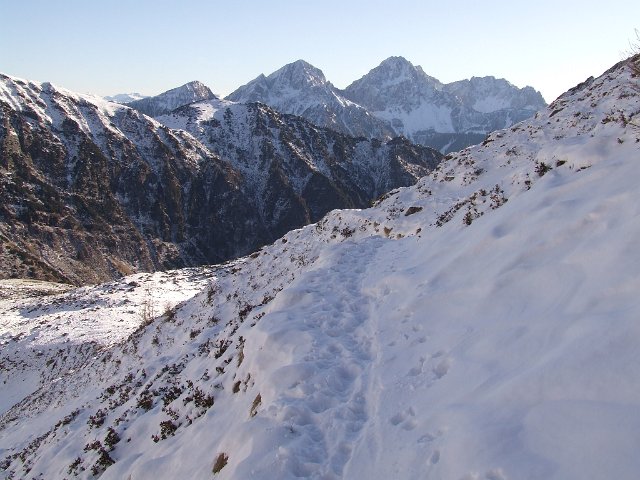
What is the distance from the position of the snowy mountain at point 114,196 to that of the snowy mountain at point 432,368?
110 m

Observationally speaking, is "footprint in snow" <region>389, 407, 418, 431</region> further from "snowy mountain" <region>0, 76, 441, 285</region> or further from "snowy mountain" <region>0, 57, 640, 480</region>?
"snowy mountain" <region>0, 76, 441, 285</region>

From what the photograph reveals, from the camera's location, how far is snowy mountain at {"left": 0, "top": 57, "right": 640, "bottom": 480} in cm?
505

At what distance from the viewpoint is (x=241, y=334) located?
1361 centimetres

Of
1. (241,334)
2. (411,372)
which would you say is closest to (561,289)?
(411,372)

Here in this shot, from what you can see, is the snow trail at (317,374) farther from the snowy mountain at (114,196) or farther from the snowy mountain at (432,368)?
the snowy mountain at (114,196)

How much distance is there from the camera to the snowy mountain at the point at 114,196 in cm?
12588

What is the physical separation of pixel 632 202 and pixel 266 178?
19559 cm

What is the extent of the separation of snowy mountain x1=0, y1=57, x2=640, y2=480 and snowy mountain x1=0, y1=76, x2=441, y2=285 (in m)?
110

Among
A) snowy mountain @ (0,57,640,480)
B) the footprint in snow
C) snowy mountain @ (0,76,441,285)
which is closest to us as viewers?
snowy mountain @ (0,57,640,480)

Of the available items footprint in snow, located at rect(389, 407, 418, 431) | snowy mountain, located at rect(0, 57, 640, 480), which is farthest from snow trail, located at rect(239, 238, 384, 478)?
footprint in snow, located at rect(389, 407, 418, 431)

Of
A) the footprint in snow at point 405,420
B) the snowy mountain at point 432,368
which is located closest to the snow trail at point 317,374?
the snowy mountain at point 432,368

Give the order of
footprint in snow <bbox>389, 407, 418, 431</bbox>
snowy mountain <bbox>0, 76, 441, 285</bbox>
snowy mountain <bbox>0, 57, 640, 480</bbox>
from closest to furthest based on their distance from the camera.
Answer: snowy mountain <bbox>0, 57, 640, 480</bbox>
footprint in snow <bbox>389, 407, 418, 431</bbox>
snowy mountain <bbox>0, 76, 441, 285</bbox>

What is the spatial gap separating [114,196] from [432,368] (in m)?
170

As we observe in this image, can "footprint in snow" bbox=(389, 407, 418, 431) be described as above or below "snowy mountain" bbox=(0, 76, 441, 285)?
below
